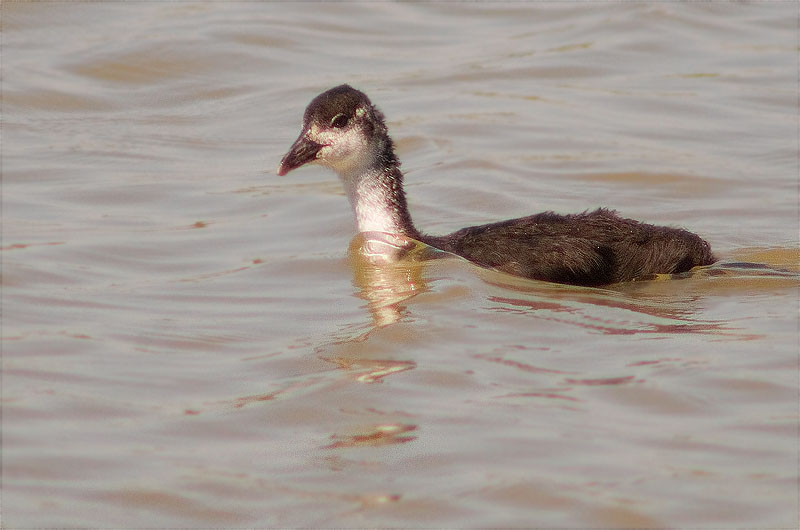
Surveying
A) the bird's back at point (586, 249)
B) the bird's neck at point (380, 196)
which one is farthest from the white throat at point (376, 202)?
the bird's back at point (586, 249)

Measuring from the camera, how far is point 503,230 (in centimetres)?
921

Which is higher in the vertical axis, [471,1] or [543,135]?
[471,1]

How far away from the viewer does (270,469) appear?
6398 mm

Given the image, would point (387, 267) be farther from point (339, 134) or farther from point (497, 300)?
point (497, 300)

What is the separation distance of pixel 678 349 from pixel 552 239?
57.4 inches

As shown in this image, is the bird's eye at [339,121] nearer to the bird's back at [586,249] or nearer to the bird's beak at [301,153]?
the bird's beak at [301,153]

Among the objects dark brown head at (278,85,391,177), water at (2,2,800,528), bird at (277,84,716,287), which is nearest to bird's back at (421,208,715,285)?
bird at (277,84,716,287)

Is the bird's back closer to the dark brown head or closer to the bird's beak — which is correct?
the dark brown head

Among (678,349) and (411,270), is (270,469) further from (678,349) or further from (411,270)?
(411,270)

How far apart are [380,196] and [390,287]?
78cm

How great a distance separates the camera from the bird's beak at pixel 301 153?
380 inches

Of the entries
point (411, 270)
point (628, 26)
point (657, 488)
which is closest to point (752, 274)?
point (411, 270)

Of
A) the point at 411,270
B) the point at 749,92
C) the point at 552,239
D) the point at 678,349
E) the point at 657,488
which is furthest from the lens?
the point at 749,92

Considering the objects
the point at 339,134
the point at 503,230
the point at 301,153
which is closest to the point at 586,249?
the point at 503,230
